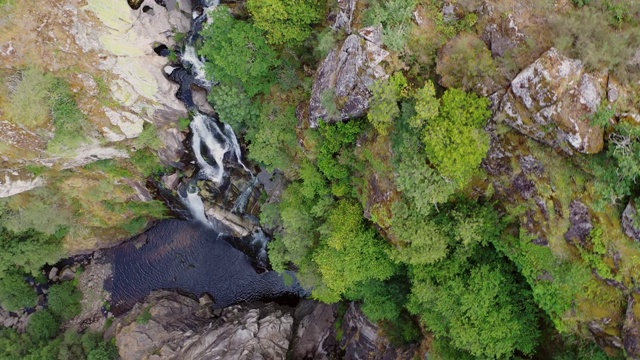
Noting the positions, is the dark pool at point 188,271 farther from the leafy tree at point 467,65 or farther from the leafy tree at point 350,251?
the leafy tree at point 467,65

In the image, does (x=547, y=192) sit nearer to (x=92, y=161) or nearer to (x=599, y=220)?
(x=599, y=220)

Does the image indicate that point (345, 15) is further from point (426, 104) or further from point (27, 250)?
point (27, 250)

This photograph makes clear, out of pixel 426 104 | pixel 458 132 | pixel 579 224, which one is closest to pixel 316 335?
pixel 458 132

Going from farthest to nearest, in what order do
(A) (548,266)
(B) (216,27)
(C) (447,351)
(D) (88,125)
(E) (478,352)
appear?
(D) (88,125) < (B) (216,27) < (C) (447,351) < (E) (478,352) < (A) (548,266)

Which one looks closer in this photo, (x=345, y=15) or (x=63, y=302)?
(x=345, y=15)

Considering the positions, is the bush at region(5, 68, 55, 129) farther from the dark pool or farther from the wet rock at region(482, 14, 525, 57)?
the wet rock at region(482, 14, 525, 57)

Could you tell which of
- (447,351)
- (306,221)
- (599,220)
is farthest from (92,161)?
(599,220)
